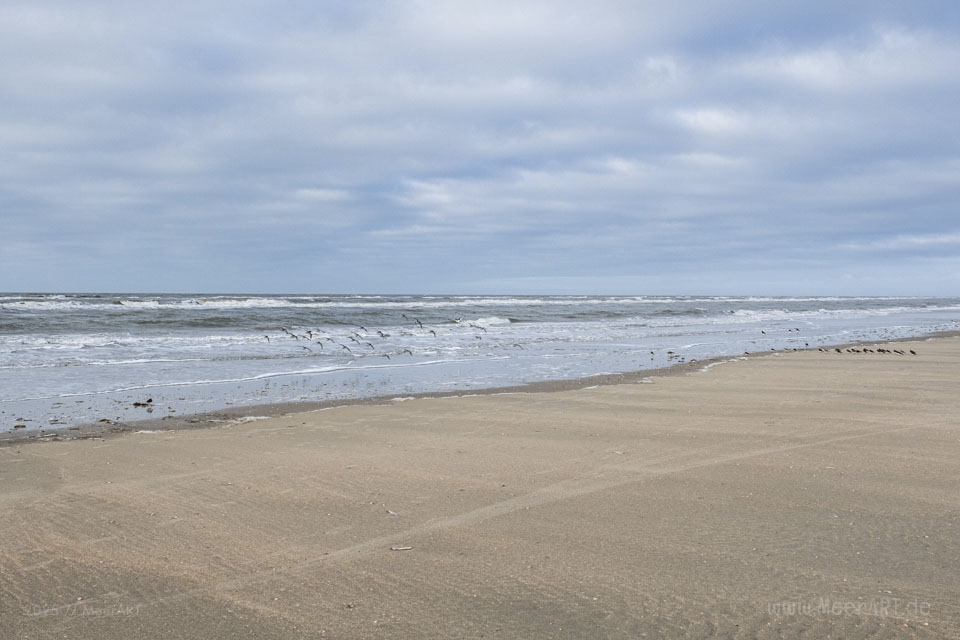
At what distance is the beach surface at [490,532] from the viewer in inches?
115

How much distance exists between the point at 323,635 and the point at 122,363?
13.6 metres

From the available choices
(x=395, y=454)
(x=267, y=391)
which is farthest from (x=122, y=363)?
(x=395, y=454)

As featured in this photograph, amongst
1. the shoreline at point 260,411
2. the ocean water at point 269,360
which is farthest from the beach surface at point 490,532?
the ocean water at point 269,360

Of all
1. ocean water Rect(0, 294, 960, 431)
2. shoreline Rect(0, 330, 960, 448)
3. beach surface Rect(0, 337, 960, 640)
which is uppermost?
ocean water Rect(0, 294, 960, 431)

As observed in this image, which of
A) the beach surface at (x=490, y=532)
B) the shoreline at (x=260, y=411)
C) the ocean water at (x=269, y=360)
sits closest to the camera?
the beach surface at (x=490, y=532)

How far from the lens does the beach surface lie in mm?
2926

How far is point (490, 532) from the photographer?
3926 millimetres

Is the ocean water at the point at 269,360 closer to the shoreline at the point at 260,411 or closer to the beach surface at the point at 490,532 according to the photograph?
the shoreline at the point at 260,411

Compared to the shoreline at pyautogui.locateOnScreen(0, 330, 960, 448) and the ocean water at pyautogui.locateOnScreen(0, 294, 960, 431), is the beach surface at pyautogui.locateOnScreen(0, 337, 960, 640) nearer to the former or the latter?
the shoreline at pyautogui.locateOnScreen(0, 330, 960, 448)

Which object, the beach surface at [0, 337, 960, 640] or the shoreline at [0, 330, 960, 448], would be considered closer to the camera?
the beach surface at [0, 337, 960, 640]

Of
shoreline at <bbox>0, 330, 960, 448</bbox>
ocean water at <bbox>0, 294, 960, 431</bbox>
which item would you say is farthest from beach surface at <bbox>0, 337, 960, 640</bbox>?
ocean water at <bbox>0, 294, 960, 431</bbox>

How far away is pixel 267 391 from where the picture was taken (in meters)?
10.4

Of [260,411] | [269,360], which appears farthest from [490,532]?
[269,360]

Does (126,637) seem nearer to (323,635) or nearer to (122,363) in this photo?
(323,635)
